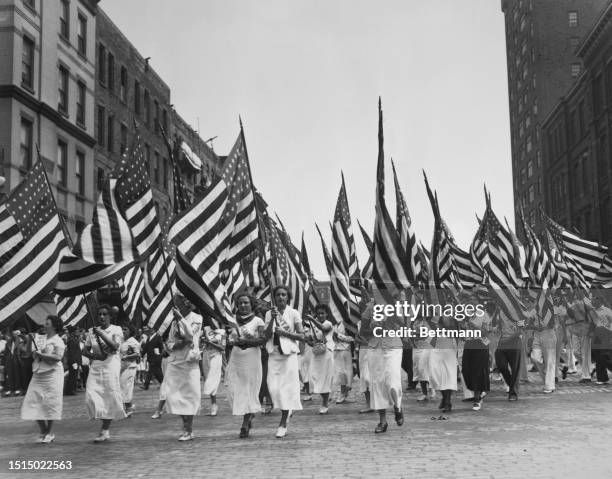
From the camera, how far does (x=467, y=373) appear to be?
15.0 m

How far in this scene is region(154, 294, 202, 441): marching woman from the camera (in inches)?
440

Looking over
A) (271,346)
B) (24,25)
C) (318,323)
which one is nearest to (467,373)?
(318,323)

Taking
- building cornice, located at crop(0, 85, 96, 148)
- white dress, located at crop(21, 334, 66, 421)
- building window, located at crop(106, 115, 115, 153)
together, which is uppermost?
building window, located at crop(106, 115, 115, 153)

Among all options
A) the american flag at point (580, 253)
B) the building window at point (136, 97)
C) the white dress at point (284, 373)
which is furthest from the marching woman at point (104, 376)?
the building window at point (136, 97)

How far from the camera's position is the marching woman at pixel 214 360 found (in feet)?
47.4

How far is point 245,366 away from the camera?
11312 mm

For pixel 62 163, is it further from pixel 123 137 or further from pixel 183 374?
pixel 183 374

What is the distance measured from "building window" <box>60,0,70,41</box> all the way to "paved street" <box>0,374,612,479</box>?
78.6ft

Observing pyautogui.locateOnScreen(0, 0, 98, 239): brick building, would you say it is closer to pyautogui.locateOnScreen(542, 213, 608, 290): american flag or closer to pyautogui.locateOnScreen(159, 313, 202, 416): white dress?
pyautogui.locateOnScreen(542, 213, 608, 290): american flag

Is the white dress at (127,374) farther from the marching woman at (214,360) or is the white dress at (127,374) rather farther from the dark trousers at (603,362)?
the dark trousers at (603,362)

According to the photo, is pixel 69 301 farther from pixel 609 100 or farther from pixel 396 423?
pixel 609 100

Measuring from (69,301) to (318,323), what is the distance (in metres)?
5.83

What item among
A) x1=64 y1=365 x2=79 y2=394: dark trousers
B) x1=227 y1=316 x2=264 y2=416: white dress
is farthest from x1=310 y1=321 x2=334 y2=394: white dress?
x1=64 y1=365 x2=79 y2=394: dark trousers

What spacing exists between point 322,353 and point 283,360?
13.5 feet
